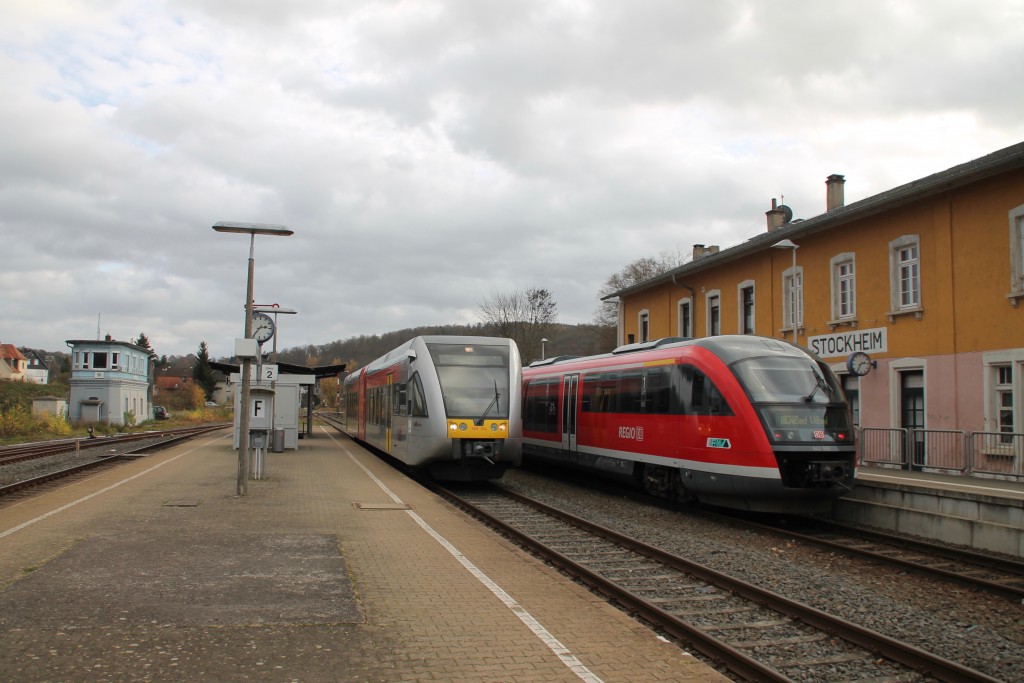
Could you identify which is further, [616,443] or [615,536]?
[616,443]

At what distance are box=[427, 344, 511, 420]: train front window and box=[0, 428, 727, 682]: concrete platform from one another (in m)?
4.04

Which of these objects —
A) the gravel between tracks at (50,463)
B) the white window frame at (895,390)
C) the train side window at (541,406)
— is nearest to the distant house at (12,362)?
the gravel between tracks at (50,463)

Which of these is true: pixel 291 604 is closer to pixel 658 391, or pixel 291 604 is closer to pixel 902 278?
pixel 658 391

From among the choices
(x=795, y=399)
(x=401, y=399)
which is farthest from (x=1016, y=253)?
(x=401, y=399)

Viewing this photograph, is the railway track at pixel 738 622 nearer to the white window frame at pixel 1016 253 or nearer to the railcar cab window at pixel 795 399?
the railcar cab window at pixel 795 399

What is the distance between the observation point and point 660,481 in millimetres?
14492

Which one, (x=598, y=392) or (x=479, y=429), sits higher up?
(x=598, y=392)

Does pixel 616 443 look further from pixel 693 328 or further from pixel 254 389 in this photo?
pixel 693 328

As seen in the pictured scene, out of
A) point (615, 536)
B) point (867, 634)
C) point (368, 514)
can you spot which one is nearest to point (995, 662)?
point (867, 634)

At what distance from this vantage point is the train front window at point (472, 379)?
52.4 ft

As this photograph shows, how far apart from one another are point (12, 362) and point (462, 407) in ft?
418

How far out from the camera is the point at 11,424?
3772cm

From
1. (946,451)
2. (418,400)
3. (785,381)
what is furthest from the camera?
(946,451)

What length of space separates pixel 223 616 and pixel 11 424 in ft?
123
